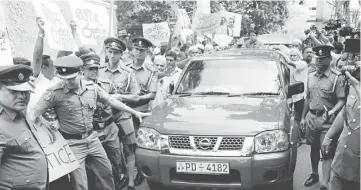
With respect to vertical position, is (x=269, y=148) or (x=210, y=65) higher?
(x=210, y=65)

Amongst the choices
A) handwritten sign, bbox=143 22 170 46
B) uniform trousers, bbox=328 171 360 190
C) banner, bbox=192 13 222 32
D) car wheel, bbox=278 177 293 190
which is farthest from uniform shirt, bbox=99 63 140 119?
banner, bbox=192 13 222 32

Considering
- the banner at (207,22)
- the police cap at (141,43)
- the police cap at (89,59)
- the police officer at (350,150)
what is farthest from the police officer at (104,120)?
the banner at (207,22)

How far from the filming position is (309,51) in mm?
9523

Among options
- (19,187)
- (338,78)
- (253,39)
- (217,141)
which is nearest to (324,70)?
(338,78)

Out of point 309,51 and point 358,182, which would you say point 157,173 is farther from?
point 309,51

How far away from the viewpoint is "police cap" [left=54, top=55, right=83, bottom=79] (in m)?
4.24

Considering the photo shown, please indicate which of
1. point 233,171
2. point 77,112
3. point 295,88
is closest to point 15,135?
point 77,112

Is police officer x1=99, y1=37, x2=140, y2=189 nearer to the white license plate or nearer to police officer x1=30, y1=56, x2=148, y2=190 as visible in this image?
police officer x1=30, y1=56, x2=148, y2=190

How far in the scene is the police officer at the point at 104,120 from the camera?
5020 mm

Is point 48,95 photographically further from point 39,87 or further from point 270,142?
point 270,142

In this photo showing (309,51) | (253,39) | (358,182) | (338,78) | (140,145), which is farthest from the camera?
(253,39)

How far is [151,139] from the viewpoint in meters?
4.91

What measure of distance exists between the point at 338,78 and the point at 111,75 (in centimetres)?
294

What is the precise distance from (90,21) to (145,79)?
145 cm
